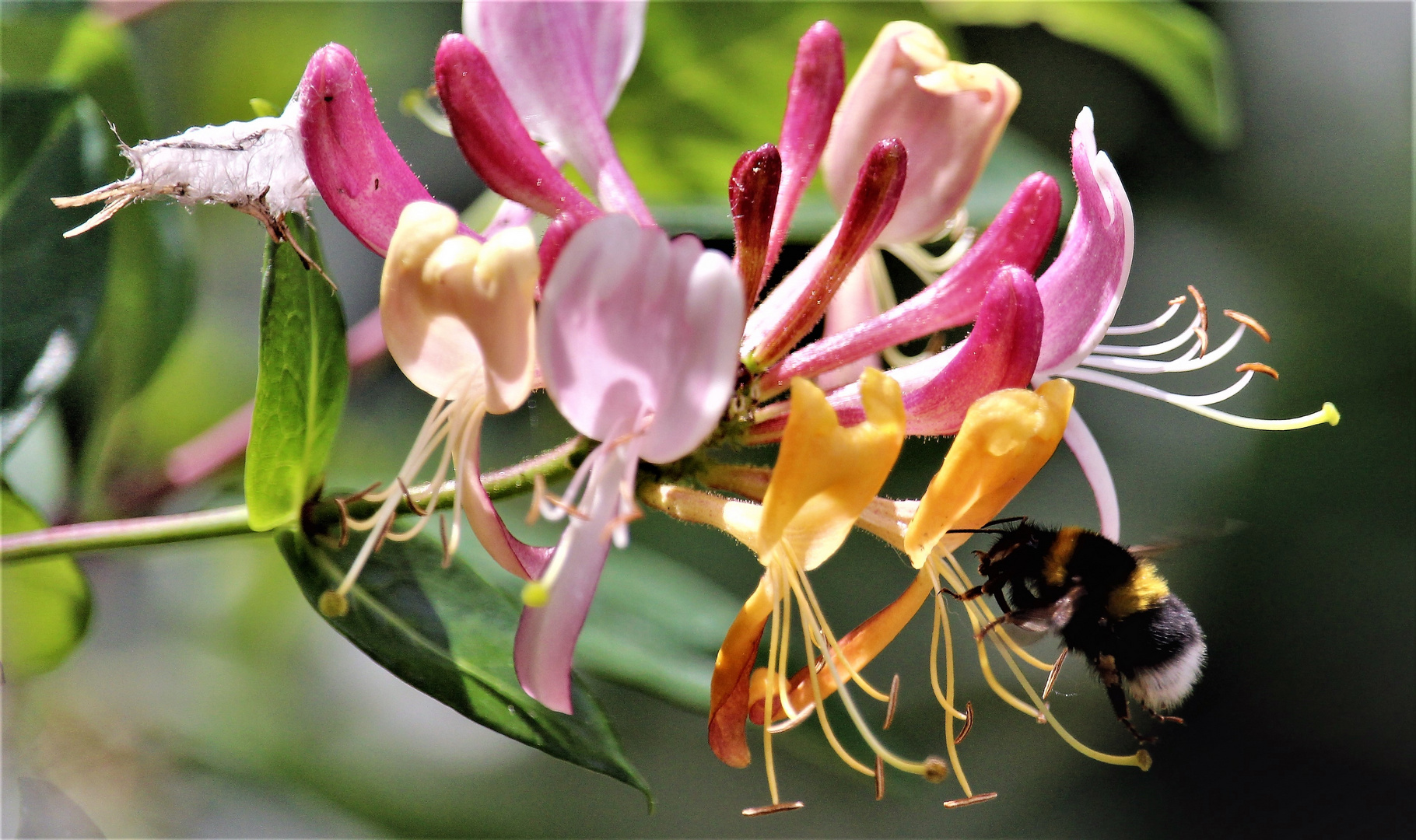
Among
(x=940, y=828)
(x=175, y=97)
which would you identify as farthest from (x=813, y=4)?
(x=940, y=828)

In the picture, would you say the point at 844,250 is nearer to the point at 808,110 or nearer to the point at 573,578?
the point at 808,110

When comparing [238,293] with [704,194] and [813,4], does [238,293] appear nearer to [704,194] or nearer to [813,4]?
[704,194]

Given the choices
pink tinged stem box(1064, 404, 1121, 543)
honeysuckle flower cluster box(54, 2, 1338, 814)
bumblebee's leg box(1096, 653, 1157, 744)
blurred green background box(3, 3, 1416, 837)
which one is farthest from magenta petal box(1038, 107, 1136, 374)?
blurred green background box(3, 3, 1416, 837)

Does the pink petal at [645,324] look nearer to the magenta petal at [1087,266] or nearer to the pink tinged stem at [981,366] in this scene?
the pink tinged stem at [981,366]

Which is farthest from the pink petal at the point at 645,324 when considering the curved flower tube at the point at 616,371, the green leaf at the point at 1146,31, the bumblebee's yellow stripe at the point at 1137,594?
the green leaf at the point at 1146,31

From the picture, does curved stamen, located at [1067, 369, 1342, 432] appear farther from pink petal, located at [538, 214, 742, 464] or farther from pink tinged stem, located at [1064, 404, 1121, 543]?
pink petal, located at [538, 214, 742, 464]
